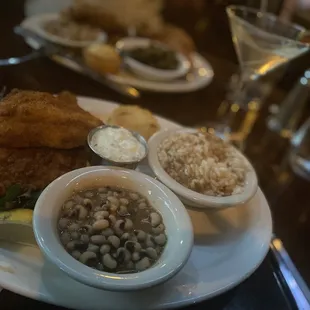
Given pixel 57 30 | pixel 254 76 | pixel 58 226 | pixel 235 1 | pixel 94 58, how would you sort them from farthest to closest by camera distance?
pixel 235 1
pixel 57 30
pixel 94 58
pixel 254 76
pixel 58 226

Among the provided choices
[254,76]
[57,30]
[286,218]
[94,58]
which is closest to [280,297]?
[286,218]

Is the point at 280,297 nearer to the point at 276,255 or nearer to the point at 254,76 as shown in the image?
the point at 276,255

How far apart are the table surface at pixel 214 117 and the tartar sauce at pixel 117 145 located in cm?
33

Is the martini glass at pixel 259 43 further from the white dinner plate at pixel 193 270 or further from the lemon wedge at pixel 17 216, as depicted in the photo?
the lemon wedge at pixel 17 216

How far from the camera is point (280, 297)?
1163 mm

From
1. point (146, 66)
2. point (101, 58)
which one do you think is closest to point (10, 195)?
point (101, 58)

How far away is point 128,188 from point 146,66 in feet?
3.35

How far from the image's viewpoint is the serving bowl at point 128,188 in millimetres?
854

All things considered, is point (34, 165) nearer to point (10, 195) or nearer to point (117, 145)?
point (10, 195)

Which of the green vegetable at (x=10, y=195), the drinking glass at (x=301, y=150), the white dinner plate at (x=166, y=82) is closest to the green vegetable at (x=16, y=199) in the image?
the green vegetable at (x=10, y=195)

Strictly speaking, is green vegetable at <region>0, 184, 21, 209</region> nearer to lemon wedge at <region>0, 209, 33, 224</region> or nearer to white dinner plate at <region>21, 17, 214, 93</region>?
lemon wedge at <region>0, 209, 33, 224</region>

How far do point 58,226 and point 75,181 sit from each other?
13 centimetres

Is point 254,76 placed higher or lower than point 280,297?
higher

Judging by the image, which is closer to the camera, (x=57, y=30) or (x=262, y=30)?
(x=262, y=30)
